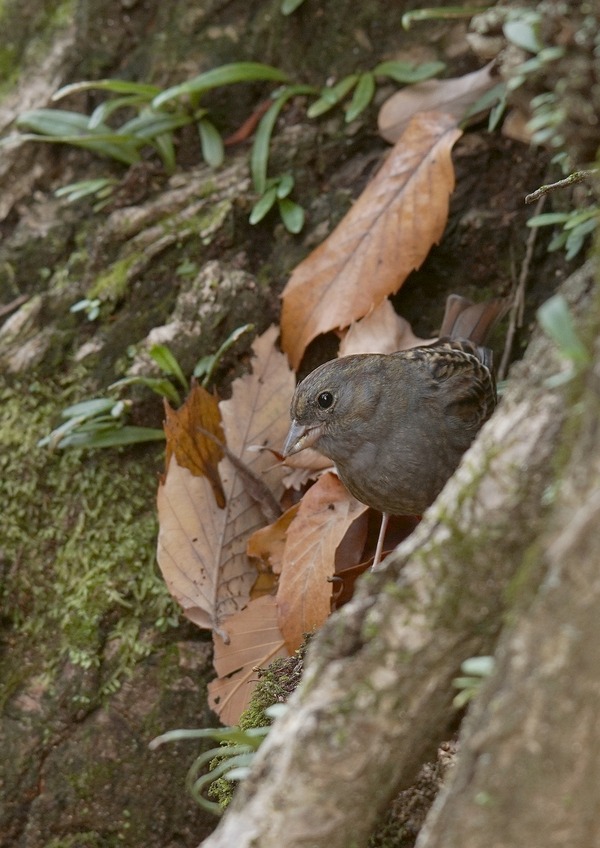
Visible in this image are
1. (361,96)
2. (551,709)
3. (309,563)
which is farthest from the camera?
(361,96)

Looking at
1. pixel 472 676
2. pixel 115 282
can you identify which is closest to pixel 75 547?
pixel 115 282

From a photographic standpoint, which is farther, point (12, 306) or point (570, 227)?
point (12, 306)

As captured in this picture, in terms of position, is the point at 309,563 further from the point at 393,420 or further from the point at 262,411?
the point at 262,411

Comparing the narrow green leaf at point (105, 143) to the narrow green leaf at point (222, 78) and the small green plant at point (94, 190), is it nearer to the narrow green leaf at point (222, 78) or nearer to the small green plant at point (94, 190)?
the small green plant at point (94, 190)

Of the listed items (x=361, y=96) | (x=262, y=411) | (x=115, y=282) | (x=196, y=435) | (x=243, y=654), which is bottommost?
(x=243, y=654)

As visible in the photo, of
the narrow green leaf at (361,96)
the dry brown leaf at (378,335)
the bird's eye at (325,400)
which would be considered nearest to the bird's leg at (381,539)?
the bird's eye at (325,400)

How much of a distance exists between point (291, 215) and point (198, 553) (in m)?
1.66

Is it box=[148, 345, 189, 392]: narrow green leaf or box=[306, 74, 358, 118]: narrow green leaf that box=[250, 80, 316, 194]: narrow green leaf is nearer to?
box=[306, 74, 358, 118]: narrow green leaf

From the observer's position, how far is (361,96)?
15.9 ft

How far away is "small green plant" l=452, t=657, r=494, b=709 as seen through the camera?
186 cm

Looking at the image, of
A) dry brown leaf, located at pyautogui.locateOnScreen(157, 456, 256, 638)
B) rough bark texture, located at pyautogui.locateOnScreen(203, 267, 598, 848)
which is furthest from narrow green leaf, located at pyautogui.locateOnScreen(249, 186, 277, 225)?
rough bark texture, located at pyautogui.locateOnScreen(203, 267, 598, 848)

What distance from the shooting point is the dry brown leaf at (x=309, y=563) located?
3.64 m

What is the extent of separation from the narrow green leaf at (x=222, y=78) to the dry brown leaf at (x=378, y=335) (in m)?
1.34

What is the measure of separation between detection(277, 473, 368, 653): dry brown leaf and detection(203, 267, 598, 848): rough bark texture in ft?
5.23
